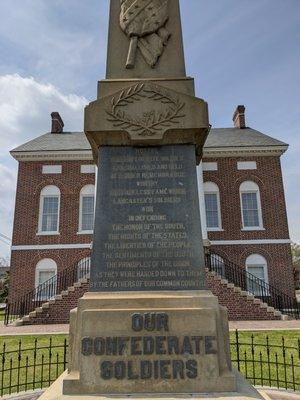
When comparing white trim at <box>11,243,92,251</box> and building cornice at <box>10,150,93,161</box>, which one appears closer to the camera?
white trim at <box>11,243,92,251</box>

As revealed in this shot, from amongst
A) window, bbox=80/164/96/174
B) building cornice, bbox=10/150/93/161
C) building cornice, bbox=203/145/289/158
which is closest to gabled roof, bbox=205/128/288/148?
building cornice, bbox=203/145/289/158

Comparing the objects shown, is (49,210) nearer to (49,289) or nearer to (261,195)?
(49,289)

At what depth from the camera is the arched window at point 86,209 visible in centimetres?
2333

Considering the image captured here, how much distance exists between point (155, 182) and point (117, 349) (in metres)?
2.00

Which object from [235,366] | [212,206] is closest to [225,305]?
[212,206]

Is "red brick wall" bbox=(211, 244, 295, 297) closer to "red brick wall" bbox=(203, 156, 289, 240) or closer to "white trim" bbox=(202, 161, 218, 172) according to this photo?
"red brick wall" bbox=(203, 156, 289, 240)

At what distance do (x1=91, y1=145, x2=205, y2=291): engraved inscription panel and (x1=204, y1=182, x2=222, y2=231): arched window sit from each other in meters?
18.8

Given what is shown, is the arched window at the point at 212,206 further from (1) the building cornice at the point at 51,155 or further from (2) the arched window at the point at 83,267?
(1) the building cornice at the point at 51,155

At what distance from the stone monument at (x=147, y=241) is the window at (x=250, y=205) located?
19.2 metres

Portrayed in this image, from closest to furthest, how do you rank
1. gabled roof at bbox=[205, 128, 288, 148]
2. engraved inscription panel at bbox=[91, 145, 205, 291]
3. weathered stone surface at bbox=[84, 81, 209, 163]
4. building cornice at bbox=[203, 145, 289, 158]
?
1. engraved inscription panel at bbox=[91, 145, 205, 291]
2. weathered stone surface at bbox=[84, 81, 209, 163]
3. building cornice at bbox=[203, 145, 289, 158]
4. gabled roof at bbox=[205, 128, 288, 148]

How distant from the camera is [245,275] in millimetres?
21812

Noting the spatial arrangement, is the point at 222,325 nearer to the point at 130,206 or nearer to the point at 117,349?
the point at 117,349

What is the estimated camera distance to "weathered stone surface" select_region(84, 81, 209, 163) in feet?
15.6

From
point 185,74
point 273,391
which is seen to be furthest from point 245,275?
point 185,74
